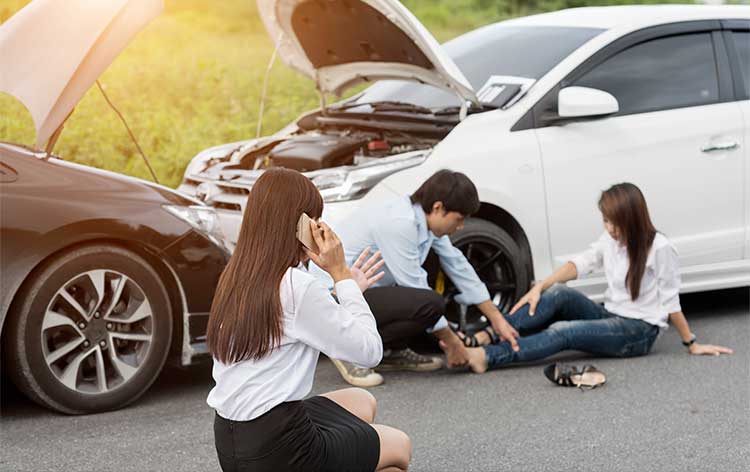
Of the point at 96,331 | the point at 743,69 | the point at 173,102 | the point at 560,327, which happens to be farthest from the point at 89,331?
the point at 173,102

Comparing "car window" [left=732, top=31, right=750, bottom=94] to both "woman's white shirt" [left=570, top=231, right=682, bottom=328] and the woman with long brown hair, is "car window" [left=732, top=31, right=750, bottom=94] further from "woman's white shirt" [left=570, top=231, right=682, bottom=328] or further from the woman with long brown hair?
the woman with long brown hair

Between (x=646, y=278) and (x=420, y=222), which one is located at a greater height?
(x=420, y=222)

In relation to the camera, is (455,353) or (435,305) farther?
(455,353)

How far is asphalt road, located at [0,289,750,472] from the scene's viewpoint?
4.76 meters

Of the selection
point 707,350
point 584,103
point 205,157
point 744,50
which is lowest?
point 707,350

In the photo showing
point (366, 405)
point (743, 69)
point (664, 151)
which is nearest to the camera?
point (366, 405)

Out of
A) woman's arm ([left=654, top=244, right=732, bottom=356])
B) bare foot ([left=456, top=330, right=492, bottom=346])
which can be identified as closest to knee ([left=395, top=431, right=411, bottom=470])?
bare foot ([left=456, top=330, right=492, bottom=346])

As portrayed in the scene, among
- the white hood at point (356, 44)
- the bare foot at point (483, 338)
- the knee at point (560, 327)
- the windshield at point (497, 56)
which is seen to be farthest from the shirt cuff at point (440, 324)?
the windshield at point (497, 56)

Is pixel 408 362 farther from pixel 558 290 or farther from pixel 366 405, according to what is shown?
pixel 366 405

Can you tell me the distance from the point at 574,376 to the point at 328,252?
8.61 ft

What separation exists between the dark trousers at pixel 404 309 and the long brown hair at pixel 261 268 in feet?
7.16

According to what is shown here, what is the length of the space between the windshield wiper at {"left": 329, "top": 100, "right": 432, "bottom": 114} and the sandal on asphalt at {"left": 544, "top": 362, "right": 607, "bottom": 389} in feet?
6.32

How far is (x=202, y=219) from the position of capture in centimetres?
571

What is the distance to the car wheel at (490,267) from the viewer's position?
6.51m
